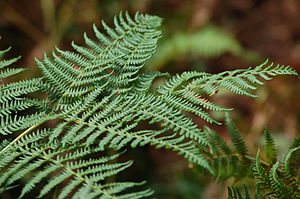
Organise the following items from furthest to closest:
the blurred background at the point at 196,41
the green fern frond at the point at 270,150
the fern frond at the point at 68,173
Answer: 1. the blurred background at the point at 196,41
2. the green fern frond at the point at 270,150
3. the fern frond at the point at 68,173

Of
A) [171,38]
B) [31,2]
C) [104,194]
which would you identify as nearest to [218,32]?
[171,38]

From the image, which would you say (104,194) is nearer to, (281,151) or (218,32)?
(281,151)

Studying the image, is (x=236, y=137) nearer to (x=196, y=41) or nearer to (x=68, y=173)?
(x=68, y=173)

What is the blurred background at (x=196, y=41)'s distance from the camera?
112 inches

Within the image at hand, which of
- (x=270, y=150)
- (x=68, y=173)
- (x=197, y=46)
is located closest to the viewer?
(x=68, y=173)

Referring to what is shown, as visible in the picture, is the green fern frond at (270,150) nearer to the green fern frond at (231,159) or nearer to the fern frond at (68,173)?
the green fern frond at (231,159)

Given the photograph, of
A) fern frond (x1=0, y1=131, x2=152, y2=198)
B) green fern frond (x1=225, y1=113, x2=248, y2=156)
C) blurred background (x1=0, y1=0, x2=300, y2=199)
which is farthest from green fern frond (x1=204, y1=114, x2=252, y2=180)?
blurred background (x1=0, y1=0, x2=300, y2=199)

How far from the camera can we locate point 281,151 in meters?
2.29

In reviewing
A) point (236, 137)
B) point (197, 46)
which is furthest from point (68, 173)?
point (197, 46)

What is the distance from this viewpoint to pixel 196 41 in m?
3.28

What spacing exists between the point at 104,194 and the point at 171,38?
9.72 feet

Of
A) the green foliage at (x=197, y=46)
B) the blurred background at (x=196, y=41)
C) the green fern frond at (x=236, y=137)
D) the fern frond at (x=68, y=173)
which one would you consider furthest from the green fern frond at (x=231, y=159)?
the green foliage at (x=197, y=46)

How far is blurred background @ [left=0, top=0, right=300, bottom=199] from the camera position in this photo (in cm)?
286

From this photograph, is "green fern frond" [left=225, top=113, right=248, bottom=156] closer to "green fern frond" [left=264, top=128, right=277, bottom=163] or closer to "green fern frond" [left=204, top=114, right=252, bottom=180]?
"green fern frond" [left=204, top=114, right=252, bottom=180]
